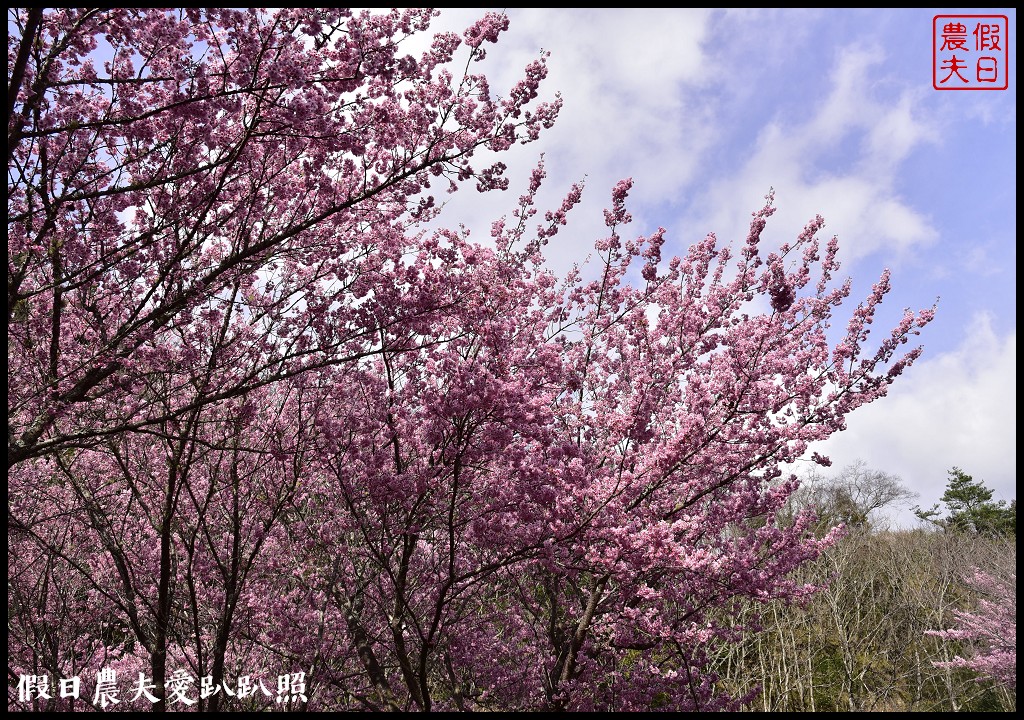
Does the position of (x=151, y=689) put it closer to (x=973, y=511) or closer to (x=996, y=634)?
(x=996, y=634)

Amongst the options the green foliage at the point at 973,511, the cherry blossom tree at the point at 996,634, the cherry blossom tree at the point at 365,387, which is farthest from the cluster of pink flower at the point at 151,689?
the green foliage at the point at 973,511

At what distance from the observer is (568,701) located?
5664mm

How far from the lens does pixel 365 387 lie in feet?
18.0

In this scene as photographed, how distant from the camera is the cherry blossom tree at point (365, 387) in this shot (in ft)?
13.6

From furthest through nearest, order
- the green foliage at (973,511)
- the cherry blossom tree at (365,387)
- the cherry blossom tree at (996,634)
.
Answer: the green foliage at (973,511), the cherry blossom tree at (996,634), the cherry blossom tree at (365,387)

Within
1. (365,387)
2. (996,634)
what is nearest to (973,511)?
(996,634)

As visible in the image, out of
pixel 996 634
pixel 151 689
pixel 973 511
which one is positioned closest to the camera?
pixel 151 689

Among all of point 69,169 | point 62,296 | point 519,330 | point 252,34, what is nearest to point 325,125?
point 252,34

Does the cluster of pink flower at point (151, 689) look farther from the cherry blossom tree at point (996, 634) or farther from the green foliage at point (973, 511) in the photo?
the green foliage at point (973, 511)

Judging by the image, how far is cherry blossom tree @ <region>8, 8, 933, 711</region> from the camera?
4133 mm

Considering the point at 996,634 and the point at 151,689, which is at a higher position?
the point at 151,689

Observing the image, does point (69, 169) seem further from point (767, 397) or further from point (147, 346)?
point (767, 397)

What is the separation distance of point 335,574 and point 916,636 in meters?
20.1

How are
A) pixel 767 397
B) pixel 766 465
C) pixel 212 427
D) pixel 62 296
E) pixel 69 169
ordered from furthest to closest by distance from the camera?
pixel 212 427
pixel 766 465
pixel 767 397
pixel 62 296
pixel 69 169
